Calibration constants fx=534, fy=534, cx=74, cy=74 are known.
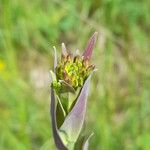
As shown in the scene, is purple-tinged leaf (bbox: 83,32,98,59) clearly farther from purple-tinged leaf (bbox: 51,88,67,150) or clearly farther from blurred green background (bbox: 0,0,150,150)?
blurred green background (bbox: 0,0,150,150)

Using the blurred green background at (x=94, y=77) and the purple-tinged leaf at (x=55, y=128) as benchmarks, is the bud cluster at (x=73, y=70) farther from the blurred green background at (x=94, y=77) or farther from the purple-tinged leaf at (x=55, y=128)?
the blurred green background at (x=94, y=77)

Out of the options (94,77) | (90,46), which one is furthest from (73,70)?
(94,77)

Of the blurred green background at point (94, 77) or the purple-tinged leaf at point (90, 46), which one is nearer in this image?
the purple-tinged leaf at point (90, 46)

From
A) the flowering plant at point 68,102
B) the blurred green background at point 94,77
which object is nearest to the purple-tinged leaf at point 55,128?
the flowering plant at point 68,102

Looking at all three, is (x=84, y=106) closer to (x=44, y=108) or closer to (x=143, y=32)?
(x=44, y=108)

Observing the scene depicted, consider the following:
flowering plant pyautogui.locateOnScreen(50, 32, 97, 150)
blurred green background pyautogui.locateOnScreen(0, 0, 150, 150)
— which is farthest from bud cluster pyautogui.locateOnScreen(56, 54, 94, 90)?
blurred green background pyautogui.locateOnScreen(0, 0, 150, 150)
